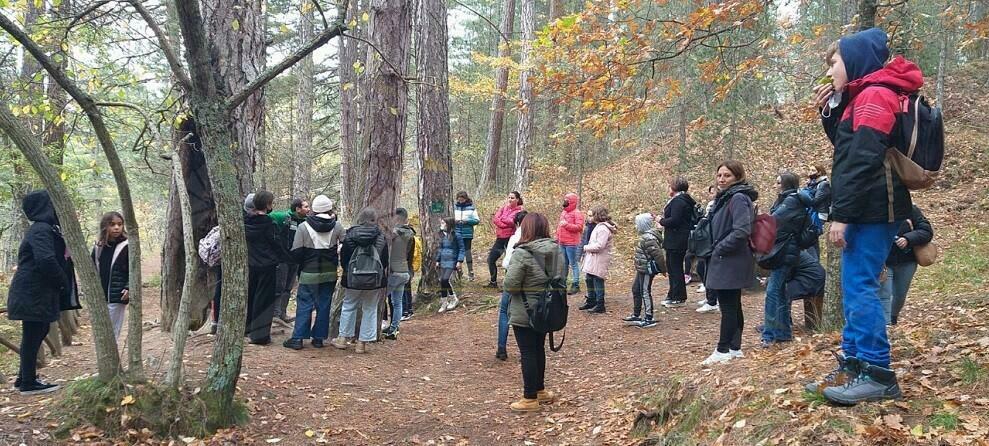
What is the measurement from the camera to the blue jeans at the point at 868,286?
311 cm

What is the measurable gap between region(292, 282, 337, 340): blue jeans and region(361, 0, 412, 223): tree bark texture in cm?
121

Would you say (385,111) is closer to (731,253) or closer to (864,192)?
(731,253)

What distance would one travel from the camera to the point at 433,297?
10367 millimetres

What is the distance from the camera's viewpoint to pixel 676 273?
840 centimetres

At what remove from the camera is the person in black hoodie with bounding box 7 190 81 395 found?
4828 millimetres

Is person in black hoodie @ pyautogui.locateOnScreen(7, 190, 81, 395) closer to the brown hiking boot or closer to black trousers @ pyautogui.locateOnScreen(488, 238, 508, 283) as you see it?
the brown hiking boot

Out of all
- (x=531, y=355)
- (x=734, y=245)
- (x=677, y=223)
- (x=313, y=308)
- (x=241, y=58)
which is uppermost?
(x=241, y=58)

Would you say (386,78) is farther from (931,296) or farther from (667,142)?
(667,142)

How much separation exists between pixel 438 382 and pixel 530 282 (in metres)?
2.04

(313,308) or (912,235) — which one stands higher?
(912,235)

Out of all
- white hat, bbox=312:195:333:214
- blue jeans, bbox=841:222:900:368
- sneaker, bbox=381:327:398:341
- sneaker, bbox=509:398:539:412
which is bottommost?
sneaker, bbox=509:398:539:412

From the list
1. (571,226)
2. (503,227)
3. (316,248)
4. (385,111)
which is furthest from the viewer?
(503,227)

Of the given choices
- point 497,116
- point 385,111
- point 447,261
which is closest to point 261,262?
point 385,111

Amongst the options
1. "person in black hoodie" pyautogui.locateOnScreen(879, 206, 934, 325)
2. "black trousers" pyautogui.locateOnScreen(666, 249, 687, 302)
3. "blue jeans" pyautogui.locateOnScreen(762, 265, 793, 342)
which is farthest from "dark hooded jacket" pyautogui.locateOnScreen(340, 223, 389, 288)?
"person in black hoodie" pyautogui.locateOnScreen(879, 206, 934, 325)
